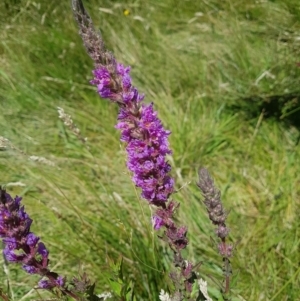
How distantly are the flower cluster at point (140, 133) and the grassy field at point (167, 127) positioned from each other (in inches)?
30.5

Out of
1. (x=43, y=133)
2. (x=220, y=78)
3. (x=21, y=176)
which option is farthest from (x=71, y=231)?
(x=220, y=78)

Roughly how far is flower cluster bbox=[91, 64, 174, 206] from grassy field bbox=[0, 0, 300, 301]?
77 centimetres

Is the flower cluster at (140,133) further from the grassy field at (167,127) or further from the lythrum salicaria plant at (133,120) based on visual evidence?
the grassy field at (167,127)

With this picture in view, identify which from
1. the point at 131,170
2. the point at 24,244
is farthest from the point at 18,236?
the point at 131,170

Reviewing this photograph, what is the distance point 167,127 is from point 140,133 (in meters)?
1.91

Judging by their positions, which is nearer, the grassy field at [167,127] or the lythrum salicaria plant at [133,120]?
the lythrum salicaria plant at [133,120]

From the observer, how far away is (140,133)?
1245 mm

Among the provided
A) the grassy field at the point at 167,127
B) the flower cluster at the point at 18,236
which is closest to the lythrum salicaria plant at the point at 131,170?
the flower cluster at the point at 18,236

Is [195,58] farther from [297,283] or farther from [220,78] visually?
[297,283]

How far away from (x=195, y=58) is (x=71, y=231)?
1657 millimetres

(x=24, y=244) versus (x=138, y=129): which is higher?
(x=138, y=129)

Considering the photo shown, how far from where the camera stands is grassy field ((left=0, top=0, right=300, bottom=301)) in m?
2.33

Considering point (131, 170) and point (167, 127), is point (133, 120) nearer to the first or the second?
point (131, 170)

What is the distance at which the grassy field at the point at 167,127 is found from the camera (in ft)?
7.65
